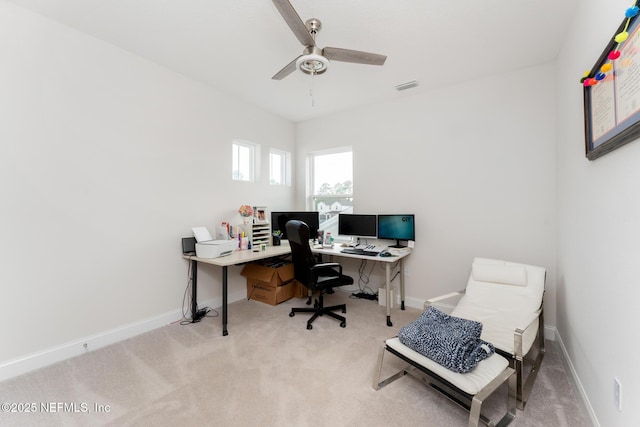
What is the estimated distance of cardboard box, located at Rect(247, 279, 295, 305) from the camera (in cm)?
→ 339

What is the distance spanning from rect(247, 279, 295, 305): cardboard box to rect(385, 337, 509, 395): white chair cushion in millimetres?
1998

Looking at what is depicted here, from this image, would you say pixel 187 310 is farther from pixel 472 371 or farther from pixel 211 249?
pixel 472 371

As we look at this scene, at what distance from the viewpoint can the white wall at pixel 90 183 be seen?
1.98 meters

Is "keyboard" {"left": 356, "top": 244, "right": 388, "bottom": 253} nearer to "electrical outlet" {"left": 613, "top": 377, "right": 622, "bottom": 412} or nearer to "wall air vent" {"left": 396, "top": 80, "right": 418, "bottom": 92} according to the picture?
"wall air vent" {"left": 396, "top": 80, "right": 418, "bottom": 92}

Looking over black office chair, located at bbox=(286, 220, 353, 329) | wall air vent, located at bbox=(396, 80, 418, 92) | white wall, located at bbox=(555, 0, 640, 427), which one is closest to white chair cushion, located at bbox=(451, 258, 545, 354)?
→ white wall, located at bbox=(555, 0, 640, 427)

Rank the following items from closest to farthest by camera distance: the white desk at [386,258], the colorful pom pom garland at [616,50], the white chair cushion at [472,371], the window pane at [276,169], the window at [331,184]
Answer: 1. the colorful pom pom garland at [616,50]
2. the white chair cushion at [472,371]
3. the white desk at [386,258]
4. the window at [331,184]
5. the window pane at [276,169]

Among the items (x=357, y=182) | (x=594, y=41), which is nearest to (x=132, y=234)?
(x=357, y=182)

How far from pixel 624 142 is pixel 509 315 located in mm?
1530

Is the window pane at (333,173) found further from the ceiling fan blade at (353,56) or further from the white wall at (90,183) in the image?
the ceiling fan blade at (353,56)

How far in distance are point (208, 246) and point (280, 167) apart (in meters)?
2.08

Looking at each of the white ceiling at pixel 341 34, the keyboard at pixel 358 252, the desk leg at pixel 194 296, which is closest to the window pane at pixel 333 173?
the keyboard at pixel 358 252

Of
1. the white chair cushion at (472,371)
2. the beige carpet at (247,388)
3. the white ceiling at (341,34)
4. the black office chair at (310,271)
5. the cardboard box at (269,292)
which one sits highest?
the white ceiling at (341,34)

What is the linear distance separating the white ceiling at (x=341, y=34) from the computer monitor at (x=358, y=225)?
1.70 meters

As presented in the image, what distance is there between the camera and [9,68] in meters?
1.94
